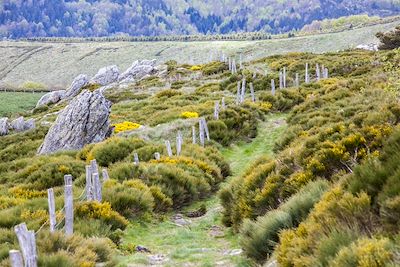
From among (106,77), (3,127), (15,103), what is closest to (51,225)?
(3,127)

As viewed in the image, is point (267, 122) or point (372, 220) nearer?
point (372, 220)

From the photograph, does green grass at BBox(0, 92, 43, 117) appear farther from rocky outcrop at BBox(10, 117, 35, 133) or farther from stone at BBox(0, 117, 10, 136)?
rocky outcrop at BBox(10, 117, 35, 133)

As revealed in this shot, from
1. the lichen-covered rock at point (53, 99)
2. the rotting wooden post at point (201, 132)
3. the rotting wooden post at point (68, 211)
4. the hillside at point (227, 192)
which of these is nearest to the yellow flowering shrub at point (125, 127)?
the hillside at point (227, 192)

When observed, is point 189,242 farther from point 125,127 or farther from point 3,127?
point 3,127

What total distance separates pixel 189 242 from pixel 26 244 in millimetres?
4510

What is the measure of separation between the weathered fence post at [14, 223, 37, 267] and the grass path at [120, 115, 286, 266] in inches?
82.1

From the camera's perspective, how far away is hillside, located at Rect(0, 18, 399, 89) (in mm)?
99312

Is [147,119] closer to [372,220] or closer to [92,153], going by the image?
[92,153]

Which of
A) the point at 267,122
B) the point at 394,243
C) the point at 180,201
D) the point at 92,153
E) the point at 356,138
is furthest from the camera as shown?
the point at 267,122

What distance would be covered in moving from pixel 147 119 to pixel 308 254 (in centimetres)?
2503

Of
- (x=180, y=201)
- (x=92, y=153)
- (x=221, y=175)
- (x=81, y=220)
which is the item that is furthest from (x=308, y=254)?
(x=92, y=153)

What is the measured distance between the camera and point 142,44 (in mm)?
A: 146000

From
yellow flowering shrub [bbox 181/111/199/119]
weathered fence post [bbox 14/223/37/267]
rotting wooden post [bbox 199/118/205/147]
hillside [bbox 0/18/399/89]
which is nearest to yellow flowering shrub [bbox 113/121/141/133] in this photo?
yellow flowering shrub [bbox 181/111/199/119]

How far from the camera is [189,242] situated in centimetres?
1037
